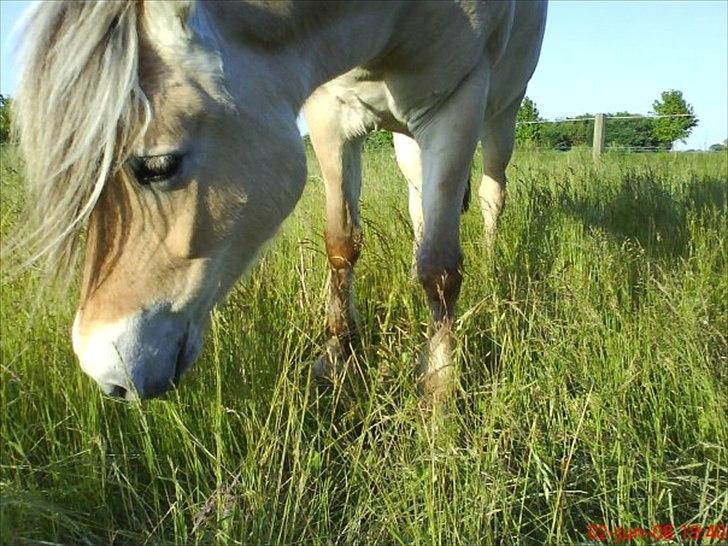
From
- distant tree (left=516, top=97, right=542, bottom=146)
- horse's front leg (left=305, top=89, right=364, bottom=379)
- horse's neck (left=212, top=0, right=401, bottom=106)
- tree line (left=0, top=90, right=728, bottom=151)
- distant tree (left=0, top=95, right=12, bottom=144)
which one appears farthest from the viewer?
distant tree (left=516, top=97, right=542, bottom=146)

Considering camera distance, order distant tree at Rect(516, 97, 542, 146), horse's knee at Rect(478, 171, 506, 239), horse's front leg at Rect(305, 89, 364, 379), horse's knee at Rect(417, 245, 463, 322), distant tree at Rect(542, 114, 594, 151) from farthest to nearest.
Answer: distant tree at Rect(542, 114, 594, 151)
distant tree at Rect(516, 97, 542, 146)
horse's knee at Rect(478, 171, 506, 239)
horse's front leg at Rect(305, 89, 364, 379)
horse's knee at Rect(417, 245, 463, 322)

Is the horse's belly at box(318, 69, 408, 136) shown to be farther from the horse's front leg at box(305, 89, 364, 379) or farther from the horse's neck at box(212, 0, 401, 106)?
the horse's neck at box(212, 0, 401, 106)

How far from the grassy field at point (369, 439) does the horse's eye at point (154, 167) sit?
396 mm

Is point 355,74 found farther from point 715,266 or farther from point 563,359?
point 715,266

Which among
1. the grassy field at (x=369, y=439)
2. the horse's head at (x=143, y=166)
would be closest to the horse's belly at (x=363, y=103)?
the grassy field at (x=369, y=439)

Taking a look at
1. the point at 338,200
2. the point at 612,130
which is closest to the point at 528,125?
the point at 612,130

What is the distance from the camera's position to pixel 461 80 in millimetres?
2314

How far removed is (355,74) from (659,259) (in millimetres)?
1565

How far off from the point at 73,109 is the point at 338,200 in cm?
149

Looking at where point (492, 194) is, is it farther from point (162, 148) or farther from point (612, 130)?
point (612, 130)

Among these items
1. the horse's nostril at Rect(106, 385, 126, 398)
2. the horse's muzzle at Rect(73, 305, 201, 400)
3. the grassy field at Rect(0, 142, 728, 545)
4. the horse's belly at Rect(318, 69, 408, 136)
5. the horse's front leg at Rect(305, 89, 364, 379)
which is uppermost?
the horse's belly at Rect(318, 69, 408, 136)

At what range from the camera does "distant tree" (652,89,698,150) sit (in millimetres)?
15438

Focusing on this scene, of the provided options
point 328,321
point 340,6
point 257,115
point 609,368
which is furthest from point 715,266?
point 257,115

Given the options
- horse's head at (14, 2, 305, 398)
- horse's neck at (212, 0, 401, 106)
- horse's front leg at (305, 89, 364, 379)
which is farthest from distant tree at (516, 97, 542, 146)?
horse's head at (14, 2, 305, 398)
